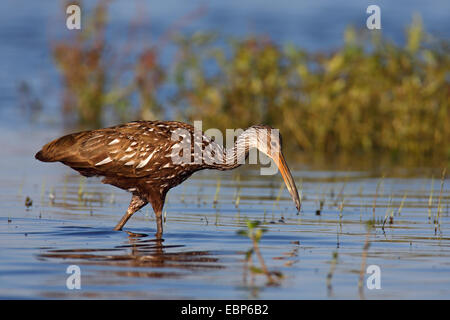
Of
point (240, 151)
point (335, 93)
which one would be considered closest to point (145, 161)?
point (240, 151)

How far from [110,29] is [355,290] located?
29.2m

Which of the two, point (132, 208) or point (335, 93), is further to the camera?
point (335, 93)

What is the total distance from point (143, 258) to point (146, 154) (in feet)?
5.63

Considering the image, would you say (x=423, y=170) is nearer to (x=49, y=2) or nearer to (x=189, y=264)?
(x=189, y=264)

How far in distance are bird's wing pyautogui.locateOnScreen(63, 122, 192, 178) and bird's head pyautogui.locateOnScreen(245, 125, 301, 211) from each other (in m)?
0.91

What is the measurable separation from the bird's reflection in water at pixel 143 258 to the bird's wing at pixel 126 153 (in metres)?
0.96

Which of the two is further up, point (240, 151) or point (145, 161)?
point (240, 151)

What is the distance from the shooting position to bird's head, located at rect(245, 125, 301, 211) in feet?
34.5

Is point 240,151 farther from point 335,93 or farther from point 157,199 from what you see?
point 335,93

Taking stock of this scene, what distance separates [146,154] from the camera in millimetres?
10383

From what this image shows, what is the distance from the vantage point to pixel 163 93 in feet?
87.4

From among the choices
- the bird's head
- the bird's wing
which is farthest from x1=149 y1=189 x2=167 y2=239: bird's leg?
the bird's head

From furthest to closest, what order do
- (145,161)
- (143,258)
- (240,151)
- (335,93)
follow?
(335,93) < (240,151) < (145,161) < (143,258)

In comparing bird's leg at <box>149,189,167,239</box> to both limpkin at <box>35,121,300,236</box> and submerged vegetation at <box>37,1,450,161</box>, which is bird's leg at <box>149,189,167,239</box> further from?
submerged vegetation at <box>37,1,450,161</box>
